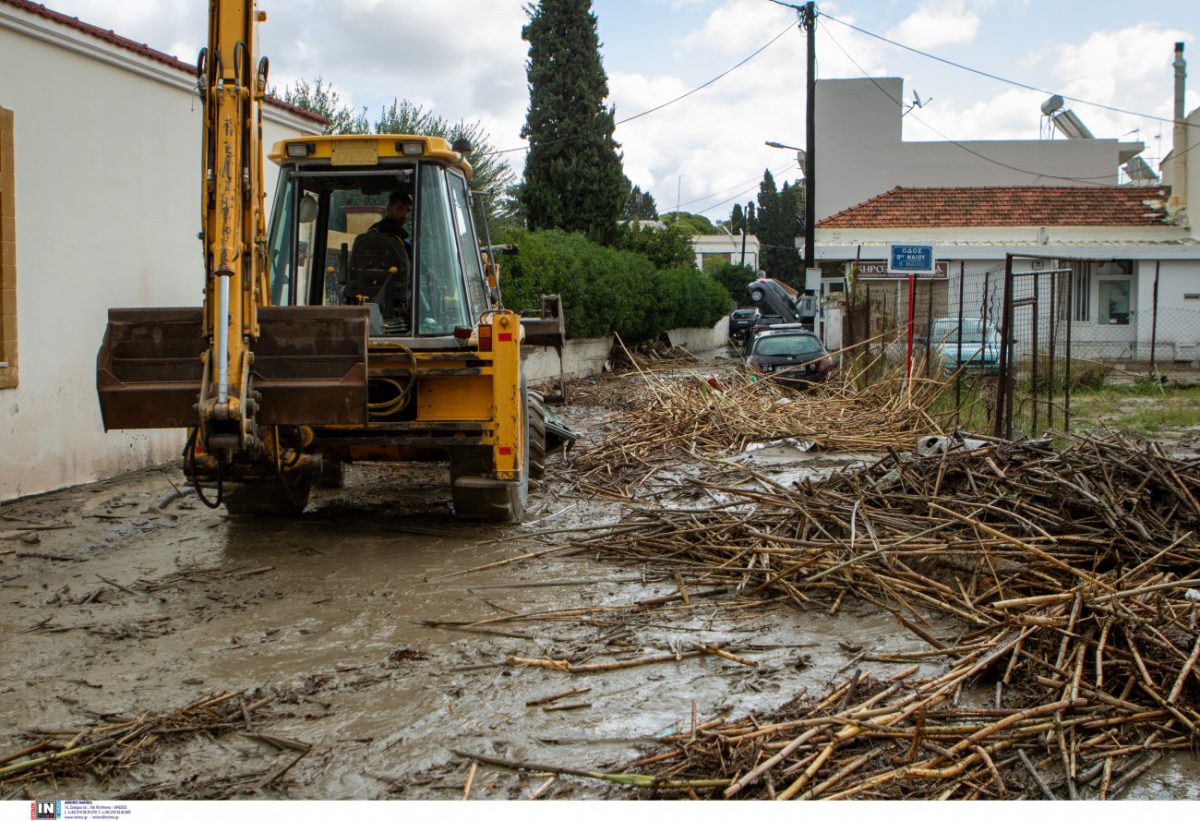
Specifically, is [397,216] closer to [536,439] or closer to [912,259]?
[536,439]

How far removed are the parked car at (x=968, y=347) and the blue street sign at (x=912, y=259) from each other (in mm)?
939

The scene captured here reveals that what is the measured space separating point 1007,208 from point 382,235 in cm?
2803

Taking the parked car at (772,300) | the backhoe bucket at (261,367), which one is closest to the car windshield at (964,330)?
the backhoe bucket at (261,367)

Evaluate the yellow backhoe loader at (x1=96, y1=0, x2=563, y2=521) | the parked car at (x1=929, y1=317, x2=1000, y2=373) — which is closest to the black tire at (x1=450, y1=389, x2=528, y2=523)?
the yellow backhoe loader at (x1=96, y1=0, x2=563, y2=521)

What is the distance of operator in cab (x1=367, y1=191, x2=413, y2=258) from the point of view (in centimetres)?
855

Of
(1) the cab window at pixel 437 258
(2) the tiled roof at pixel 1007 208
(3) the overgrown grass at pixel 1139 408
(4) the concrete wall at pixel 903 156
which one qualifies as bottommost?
(3) the overgrown grass at pixel 1139 408

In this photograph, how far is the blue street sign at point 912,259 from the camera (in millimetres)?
17266

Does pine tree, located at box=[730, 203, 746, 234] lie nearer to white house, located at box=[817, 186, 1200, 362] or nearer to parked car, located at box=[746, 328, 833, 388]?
white house, located at box=[817, 186, 1200, 362]

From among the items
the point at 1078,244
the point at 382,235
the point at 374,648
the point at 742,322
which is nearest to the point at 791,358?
the point at 382,235

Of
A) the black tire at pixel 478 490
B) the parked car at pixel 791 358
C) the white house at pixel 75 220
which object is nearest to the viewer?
the black tire at pixel 478 490

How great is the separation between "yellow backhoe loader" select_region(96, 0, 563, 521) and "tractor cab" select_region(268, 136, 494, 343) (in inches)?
0.5

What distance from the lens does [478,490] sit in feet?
26.9

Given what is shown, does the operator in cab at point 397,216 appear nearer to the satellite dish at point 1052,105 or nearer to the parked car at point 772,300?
the parked car at point 772,300

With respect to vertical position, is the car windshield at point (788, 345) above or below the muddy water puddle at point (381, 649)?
above
